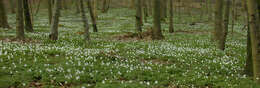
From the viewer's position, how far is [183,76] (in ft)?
30.8

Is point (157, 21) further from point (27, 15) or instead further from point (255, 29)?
point (255, 29)

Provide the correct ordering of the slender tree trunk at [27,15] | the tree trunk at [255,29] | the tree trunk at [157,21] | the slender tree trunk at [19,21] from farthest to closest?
the slender tree trunk at [27,15]
the tree trunk at [157,21]
the slender tree trunk at [19,21]
the tree trunk at [255,29]

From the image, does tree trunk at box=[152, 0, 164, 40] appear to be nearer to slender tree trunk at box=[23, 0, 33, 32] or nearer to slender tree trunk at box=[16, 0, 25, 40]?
slender tree trunk at box=[16, 0, 25, 40]

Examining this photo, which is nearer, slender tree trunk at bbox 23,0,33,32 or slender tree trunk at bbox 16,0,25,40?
slender tree trunk at bbox 16,0,25,40

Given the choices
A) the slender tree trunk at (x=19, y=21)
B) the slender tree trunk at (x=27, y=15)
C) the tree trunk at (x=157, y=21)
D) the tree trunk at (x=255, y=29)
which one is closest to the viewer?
the tree trunk at (x=255, y=29)

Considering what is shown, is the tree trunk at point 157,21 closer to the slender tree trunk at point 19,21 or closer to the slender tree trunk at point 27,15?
the slender tree trunk at point 19,21

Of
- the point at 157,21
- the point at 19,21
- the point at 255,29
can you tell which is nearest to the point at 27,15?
the point at 19,21

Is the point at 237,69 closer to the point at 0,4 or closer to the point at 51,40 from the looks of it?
the point at 51,40

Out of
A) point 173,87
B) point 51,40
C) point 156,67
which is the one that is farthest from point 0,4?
point 173,87

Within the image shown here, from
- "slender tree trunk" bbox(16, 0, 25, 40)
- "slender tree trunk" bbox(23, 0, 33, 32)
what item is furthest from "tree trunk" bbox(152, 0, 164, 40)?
"slender tree trunk" bbox(23, 0, 33, 32)

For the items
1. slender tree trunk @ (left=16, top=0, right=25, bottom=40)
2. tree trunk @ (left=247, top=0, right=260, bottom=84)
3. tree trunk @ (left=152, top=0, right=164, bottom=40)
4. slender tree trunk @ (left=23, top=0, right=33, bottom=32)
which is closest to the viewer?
tree trunk @ (left=247, top=0, right=260, bottom=84)

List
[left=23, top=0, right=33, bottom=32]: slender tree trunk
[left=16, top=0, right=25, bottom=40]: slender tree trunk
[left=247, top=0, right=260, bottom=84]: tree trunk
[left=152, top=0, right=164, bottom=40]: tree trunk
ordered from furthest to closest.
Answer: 1. [left=23, top=0, right=33, bottom=32]: slender tree trunk
2. [left=152, top=0, right=164, bottom=40]: tree trunk
3. [left=16, top=0, right=25, bottom=40]: slender tree trunk
4. [left=247, top=0, right=260, bottom=84]: tree trunk

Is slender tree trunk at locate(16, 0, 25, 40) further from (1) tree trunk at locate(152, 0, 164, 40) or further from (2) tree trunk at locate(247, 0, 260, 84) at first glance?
(2) tree trunk at locate(247, 0, 260, 84)

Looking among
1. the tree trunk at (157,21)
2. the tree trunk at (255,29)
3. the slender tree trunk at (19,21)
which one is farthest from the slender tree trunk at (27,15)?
the tree trunk at (255,29)
